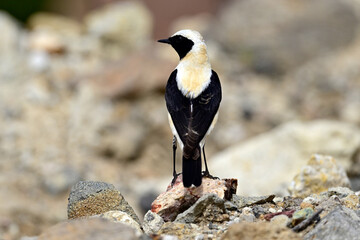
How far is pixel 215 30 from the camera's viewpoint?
19.9m

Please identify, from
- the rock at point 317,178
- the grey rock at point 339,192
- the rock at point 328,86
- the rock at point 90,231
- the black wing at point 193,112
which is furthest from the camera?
the rock at point 328,86

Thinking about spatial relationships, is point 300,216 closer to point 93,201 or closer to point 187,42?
point 93,201

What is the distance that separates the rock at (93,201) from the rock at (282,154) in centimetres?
533

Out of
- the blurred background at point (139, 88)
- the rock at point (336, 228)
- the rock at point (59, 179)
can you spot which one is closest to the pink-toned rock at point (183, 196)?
the rock at point (336, 228)

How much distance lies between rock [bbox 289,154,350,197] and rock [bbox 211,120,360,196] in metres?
3.51

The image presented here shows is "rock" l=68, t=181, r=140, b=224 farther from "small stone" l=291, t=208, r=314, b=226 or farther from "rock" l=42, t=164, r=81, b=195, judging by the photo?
"rock" l=42, t=164, r=81, b=195

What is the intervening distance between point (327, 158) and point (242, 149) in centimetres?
533

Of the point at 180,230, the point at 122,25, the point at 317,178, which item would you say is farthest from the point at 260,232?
the point at 122,25

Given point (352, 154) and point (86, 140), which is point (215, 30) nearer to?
point (86, 140)

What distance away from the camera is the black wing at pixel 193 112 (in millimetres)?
6633

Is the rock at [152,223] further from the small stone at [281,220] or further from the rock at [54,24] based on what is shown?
the rock at [54,24]

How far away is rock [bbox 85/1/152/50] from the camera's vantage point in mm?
18422

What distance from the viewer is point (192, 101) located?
22.8 feet

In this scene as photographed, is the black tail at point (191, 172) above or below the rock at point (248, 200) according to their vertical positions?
above
